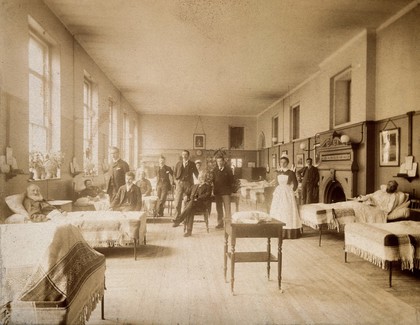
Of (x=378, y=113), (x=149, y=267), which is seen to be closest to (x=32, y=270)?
(x=149, y=267)

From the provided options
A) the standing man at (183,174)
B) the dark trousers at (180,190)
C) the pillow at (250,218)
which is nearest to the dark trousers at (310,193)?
the standing man at (183,174)

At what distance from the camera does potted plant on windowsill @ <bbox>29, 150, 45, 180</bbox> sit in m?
5.66

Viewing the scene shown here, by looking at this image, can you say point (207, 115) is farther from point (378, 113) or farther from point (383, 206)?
point (383, 206)

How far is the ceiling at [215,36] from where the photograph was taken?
6219 millimetres

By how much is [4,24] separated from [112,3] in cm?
196

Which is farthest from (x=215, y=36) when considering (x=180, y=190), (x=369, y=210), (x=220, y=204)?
(x=369, y=210)

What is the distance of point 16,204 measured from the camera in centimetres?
480

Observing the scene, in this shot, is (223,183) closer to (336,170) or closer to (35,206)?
(336,170)

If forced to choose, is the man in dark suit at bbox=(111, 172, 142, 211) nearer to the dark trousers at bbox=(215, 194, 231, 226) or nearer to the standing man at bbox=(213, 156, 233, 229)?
the standing man at bbox=(213, 156, 233, 229)

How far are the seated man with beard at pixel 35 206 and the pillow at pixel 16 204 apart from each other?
0.09m

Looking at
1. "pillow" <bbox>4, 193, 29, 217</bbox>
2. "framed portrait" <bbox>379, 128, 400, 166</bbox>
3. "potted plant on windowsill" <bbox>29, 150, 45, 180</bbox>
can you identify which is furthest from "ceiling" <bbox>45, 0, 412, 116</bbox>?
"pillow" <bbox>4, 193, 29, 217</bbox>

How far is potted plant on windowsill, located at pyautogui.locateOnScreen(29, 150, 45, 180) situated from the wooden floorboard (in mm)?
1735

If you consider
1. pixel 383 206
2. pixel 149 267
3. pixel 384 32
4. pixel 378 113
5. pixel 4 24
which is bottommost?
pixel 149 267

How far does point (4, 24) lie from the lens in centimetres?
477
